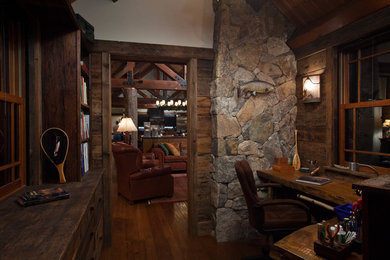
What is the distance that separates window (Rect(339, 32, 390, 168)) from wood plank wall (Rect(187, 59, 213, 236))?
150 cm

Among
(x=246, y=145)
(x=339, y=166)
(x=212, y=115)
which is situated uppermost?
(x=212, y=115)

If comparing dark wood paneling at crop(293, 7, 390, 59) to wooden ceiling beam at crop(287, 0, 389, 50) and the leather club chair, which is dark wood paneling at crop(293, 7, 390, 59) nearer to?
wooden ceiling beam at crop(287, 0, 389, 50)

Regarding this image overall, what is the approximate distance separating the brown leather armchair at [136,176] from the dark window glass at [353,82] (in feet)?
10.1

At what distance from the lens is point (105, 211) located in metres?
2.76

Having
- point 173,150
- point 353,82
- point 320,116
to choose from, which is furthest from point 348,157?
point 173,150

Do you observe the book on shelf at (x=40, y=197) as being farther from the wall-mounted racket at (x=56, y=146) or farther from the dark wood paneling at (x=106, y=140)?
the dark wood paneling at (x=106, y=140)

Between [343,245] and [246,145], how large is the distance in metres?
1.84

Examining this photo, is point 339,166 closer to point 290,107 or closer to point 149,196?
point 290,107

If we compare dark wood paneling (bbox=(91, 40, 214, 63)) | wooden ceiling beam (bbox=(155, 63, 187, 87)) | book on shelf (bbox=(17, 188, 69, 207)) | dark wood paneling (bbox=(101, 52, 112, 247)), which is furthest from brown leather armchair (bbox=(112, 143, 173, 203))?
wooden ceiling beam (bbox=(155, 63, 187, 87))

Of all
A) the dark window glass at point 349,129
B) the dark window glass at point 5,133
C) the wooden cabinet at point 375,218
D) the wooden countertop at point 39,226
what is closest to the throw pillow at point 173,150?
the dark window glass at point 349,129

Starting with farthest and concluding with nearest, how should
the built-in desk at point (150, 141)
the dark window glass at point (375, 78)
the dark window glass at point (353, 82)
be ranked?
the built-in desk at point (150, 141) → the dark window glass at point (353, 82) → the dark window glass at point (375, 78)

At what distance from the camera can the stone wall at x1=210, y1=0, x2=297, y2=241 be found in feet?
9.45

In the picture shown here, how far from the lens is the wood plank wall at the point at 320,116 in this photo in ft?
8.71

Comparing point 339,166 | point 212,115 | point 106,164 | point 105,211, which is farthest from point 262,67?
point 105,211
